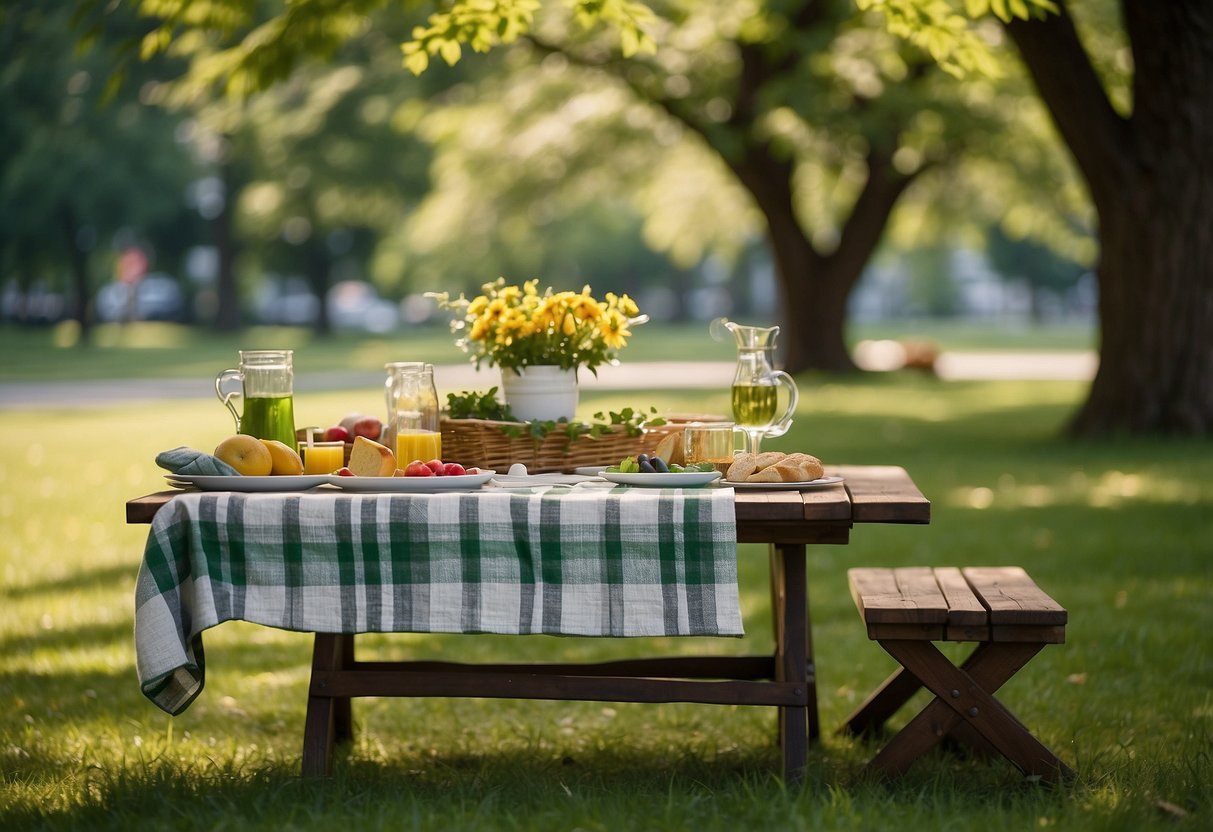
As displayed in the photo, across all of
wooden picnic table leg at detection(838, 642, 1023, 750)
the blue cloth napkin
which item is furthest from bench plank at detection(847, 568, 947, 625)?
the blue cloth napkin

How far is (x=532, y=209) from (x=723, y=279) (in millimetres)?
54112

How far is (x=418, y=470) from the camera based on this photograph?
13.5ft

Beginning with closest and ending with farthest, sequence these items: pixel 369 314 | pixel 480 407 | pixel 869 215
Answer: pixel 480 407 → pixel 869 215 → pixel 369 314

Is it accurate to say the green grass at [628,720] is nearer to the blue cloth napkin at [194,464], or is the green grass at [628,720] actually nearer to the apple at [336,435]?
the blue cloth napkin at [194,464]

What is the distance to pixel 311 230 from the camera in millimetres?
49312

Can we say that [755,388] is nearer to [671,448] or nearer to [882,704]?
[671,448]

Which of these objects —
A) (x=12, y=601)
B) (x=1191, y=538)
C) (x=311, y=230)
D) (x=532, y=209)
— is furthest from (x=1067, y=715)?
(x=311, y=230)

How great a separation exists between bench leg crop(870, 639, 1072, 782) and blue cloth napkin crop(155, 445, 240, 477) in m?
1.87

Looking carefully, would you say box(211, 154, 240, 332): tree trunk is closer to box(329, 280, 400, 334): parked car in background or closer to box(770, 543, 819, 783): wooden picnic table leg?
box(329, 280, 400, 334): parked car in background

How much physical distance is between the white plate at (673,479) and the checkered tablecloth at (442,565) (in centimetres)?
14

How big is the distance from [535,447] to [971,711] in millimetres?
1447

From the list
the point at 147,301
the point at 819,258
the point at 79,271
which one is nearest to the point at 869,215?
the point at 819,258

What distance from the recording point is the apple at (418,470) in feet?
13.5

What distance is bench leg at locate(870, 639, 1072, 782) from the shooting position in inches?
167
